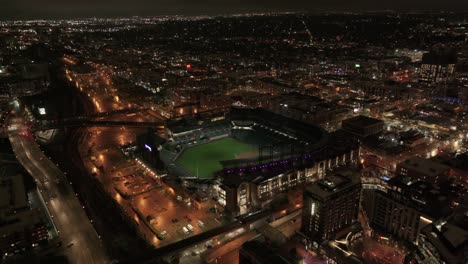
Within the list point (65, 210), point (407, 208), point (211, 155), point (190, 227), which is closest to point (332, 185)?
point (407, 208)

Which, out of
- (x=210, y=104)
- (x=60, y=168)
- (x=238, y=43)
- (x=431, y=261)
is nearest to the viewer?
(x=431, y=261)

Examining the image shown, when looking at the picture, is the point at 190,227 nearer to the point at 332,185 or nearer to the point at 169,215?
the point at 169,215

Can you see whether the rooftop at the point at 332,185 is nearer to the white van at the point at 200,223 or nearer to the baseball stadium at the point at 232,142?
the baseball stadium at the point at 232,142

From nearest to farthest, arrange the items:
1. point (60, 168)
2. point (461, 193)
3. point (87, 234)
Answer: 1. point (87, 234)
2. point (461, 193)
3. point (60, 168)

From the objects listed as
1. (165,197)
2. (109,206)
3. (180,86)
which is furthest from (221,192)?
(180,86)

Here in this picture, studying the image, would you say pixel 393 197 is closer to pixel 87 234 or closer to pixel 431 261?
pixel 431 261

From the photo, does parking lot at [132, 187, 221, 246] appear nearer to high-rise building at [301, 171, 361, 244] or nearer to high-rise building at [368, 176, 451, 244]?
high-rise building at [301, 171, 361, 244]
